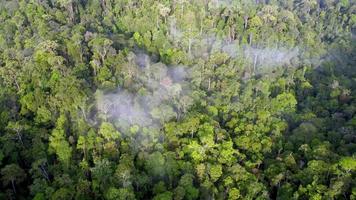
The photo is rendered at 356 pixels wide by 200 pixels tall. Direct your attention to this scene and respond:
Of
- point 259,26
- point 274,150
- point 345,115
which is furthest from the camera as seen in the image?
point 259,26

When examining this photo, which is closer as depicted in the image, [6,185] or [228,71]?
[6,185]

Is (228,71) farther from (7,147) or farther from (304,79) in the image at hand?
(7,147)

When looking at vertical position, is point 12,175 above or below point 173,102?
below

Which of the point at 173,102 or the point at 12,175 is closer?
the point at 12,175

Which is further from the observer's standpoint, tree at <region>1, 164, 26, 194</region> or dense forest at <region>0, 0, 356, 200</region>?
dense forest at <region>0, 0, 356, 200</region>

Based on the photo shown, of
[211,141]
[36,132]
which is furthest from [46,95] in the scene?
[211,141]

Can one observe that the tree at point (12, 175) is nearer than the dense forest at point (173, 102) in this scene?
Yes

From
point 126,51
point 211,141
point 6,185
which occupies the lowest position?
point 6,185

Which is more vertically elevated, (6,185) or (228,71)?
(228,71)
